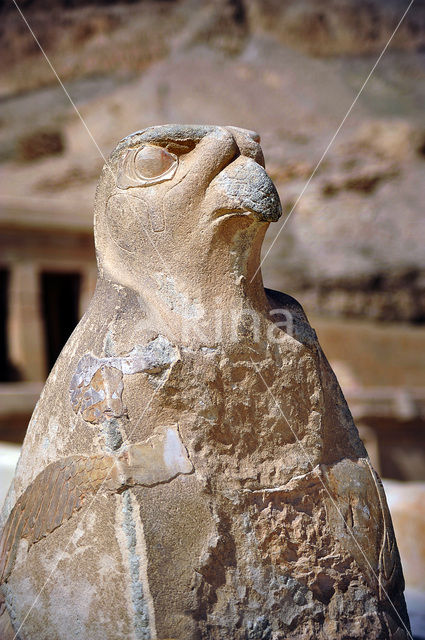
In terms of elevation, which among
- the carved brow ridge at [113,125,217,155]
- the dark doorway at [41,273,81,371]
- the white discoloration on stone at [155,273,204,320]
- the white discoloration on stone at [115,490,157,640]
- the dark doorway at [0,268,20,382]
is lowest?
the white discoloration on stone at [115,490,157,640]

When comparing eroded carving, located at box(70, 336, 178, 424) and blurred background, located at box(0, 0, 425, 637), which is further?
blurred background, located at box(0, 0, 425, 637)

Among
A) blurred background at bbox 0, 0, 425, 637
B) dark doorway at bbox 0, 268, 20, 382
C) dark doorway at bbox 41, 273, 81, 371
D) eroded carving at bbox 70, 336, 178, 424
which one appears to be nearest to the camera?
eroded carving at bbox 70, 336, 178, 424

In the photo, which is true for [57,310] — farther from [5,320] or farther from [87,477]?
[87,477]

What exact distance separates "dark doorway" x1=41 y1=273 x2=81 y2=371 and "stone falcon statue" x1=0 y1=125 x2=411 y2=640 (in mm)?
9409

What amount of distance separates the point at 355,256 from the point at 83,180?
705cm

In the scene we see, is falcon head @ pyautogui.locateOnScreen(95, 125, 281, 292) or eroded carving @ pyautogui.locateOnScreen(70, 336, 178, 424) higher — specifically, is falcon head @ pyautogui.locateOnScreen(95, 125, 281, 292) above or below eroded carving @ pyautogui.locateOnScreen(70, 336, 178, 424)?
above

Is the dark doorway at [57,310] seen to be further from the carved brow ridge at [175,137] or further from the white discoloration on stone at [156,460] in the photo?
the white discoloration on stone at [156,460]

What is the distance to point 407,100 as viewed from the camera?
19688 millimetres

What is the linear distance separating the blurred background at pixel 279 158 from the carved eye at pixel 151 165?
2309mm

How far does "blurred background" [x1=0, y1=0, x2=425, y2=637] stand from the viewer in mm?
9516

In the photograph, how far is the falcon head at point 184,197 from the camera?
2273 mm

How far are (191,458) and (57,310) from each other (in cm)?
1043

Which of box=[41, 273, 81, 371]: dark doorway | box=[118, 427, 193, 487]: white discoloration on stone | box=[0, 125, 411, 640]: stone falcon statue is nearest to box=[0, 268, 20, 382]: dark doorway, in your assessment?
box=[41, 273, 81, 371]: dark doorway

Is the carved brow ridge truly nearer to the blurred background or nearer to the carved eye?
the carved eye
